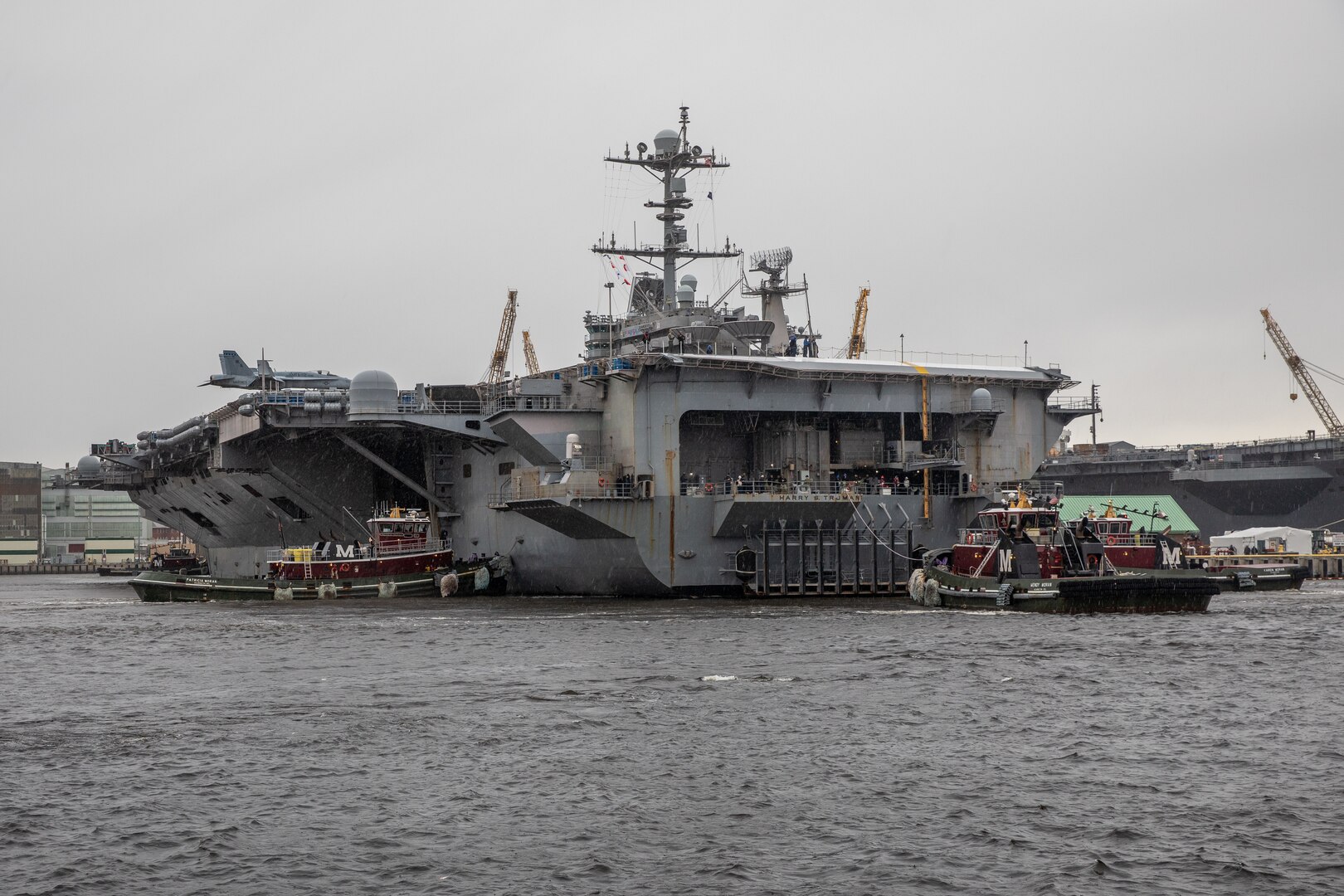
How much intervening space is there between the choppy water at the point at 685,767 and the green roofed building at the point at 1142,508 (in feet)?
124

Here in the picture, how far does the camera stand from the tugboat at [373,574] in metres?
46.6

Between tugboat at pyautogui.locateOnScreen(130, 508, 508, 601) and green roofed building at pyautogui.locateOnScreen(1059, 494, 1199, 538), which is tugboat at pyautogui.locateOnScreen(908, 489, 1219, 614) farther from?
green roofed building at pyautogui.locateOnScreen(1059, 494, 1199, 538)

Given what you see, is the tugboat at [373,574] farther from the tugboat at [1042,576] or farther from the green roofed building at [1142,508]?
the green roofed building at [1142,508]

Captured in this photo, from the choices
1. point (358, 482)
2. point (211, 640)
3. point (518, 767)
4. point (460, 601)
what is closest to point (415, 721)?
point (518, 767)

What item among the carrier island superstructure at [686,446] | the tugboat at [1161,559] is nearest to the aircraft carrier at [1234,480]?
the tugboat at [1161,559]

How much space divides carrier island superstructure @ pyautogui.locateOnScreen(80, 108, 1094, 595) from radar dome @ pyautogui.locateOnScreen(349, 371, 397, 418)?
7cm

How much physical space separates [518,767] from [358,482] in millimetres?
39383

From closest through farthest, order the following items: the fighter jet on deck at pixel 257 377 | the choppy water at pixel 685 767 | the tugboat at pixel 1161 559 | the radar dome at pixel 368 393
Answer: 1. the choppy water at pixel 685 767
2. the tugboat at pixel 1161 559
3. the radar dome at pixel 368 393
4. the fighter jet on deck at pixel 257 377

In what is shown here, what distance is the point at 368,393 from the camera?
1750 inches

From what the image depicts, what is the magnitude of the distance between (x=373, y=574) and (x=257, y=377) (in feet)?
55.5

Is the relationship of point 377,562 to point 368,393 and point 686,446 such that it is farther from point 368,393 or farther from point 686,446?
point 686,446

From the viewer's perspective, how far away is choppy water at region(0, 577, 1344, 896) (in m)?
12.0

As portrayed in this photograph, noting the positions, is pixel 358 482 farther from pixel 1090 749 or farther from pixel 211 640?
pixel 1090 749

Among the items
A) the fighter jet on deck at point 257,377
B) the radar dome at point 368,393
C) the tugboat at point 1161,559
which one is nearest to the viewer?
the tugboat at point 1161,559
